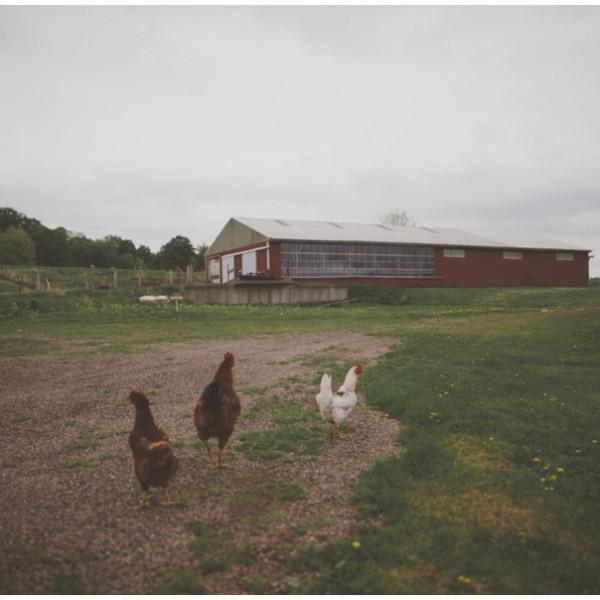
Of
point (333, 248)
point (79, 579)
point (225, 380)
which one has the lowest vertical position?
point (79, 579)

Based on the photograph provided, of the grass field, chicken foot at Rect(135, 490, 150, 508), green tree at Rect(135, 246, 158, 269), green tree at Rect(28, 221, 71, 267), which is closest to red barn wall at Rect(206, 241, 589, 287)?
the grass field

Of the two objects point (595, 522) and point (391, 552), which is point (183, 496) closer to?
point (391, 552)

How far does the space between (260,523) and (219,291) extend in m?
29.9

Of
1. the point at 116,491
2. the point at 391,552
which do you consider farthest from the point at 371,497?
the point at 116,491

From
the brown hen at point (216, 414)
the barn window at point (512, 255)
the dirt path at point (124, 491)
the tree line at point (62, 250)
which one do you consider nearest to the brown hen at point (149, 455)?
the dirt path at point (124, 491)

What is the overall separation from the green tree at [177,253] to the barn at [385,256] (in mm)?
30046

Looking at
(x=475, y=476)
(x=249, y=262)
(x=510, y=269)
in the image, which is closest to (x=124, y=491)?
(x=475, y=476)

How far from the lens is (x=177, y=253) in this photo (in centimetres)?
8212

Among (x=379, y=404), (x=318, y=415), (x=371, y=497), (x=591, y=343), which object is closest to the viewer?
(x=371, y=497)

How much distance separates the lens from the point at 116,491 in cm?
589

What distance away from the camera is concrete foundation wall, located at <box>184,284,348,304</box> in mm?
34219

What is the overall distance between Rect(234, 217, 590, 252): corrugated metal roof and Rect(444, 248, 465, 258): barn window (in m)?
0.56

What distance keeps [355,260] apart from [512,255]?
19.4 metres

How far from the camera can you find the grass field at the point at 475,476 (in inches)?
167
